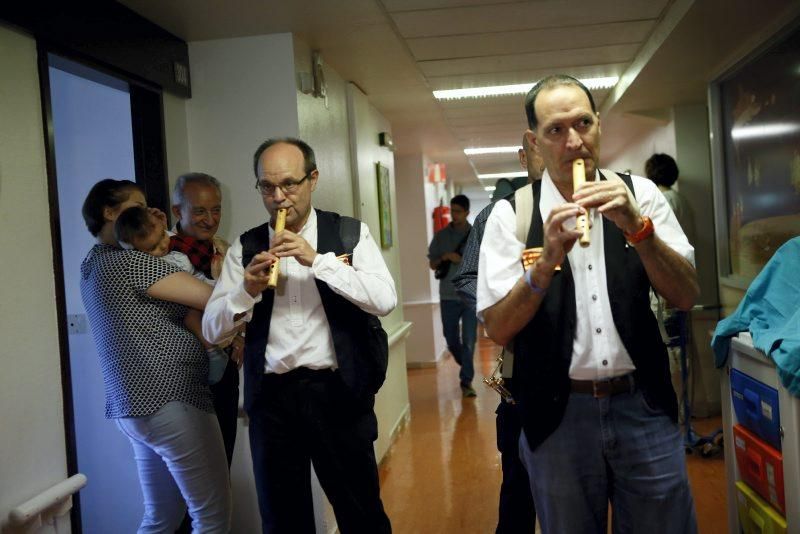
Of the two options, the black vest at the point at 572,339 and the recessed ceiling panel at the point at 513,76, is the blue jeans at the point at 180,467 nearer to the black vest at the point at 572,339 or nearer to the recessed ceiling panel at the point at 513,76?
the black vest at the point at 572,339

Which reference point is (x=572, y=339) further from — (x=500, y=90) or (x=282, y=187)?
(x=500, y=90)

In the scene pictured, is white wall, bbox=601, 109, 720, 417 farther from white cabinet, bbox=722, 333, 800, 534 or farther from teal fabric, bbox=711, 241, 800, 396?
teal fabric, bbox=711, 241, 800, 396

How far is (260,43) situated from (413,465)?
2645mm

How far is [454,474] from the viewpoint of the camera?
423 centimetres

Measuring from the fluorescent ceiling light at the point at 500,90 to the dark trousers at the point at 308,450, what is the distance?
10.7 ft

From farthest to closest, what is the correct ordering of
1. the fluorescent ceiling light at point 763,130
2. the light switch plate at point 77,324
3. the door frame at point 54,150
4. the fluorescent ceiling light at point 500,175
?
1. the fluorescent ceiling light at point 500,175
2. the fluorescent ceiling light at point 763,130
3. the light switch plate at point 77,324
4. the door frame at point 54,150

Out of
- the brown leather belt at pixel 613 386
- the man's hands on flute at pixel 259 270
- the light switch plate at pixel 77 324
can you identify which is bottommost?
the brown leather belt at pixel 613 386

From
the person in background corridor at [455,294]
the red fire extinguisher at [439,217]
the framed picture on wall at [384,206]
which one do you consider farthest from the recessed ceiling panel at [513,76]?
the red fire extinguisher at [439,217]

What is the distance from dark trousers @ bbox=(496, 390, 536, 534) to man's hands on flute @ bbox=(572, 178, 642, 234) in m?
1.08

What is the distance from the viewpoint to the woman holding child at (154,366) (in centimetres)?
224

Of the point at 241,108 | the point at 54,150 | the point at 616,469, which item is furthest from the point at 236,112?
the point at 616,469

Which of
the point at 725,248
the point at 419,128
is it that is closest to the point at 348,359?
the point at 725,248

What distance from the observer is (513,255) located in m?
1.57

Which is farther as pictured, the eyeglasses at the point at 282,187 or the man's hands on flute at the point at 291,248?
the eyeglasses at the point at 282,187
